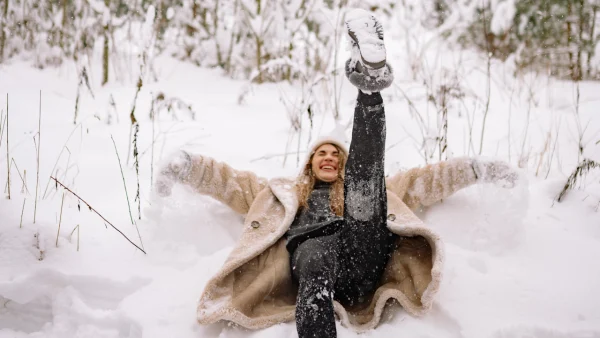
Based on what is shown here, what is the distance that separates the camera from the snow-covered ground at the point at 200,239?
5.28ft

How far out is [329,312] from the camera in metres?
1.39

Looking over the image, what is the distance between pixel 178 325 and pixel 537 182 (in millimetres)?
2003

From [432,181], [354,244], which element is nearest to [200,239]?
[354,244]

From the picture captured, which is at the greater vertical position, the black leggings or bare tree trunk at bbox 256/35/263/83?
bare tree trunk at bbox 256/35/263/83

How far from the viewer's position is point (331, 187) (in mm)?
2076

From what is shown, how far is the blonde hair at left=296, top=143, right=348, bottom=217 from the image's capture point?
1.96 m

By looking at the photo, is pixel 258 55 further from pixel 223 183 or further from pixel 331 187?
pixel 331 187

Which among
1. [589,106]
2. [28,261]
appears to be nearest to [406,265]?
[28,261]

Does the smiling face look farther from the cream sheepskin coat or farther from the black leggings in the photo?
the black leggings

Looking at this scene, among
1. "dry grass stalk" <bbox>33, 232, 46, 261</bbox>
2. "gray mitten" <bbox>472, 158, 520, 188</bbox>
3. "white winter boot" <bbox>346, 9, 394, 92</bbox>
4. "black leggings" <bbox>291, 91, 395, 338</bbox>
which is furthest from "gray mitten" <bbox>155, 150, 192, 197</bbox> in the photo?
"gray mitten" <bbox>472, 158, 520, 188</bbox>

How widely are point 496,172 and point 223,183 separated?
48.5 inches

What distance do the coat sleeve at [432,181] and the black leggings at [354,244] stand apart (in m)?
0.52

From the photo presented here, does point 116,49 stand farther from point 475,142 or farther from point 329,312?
point 329,312

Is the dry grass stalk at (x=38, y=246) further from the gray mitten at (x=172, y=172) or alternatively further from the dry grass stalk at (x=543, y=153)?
the dry grass stalk at (x=543, y=153)
